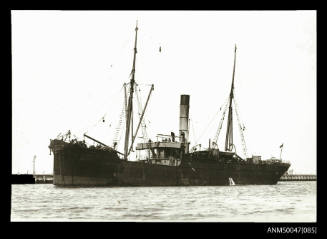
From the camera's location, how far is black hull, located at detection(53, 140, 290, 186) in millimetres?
43219

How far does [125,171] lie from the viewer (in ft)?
150

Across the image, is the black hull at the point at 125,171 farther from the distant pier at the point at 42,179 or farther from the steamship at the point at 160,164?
the distant pier at the point at 42,179

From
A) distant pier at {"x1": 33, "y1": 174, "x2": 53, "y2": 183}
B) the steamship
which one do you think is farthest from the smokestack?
distant pier at {"x1": 33, "y1": 174, "x2": 53, "y2": 183}

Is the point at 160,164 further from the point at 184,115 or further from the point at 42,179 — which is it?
the point at 42,179

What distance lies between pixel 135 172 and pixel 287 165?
88.0 ft

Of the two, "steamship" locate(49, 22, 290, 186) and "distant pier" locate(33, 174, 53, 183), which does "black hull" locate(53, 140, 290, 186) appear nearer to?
"steamship" locate(49, 22, 290, 186)

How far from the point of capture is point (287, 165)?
6606 centimetres

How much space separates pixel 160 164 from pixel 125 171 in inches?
175

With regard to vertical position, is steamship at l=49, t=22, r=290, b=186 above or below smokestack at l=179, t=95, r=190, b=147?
below

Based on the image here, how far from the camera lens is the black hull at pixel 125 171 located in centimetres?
4322
